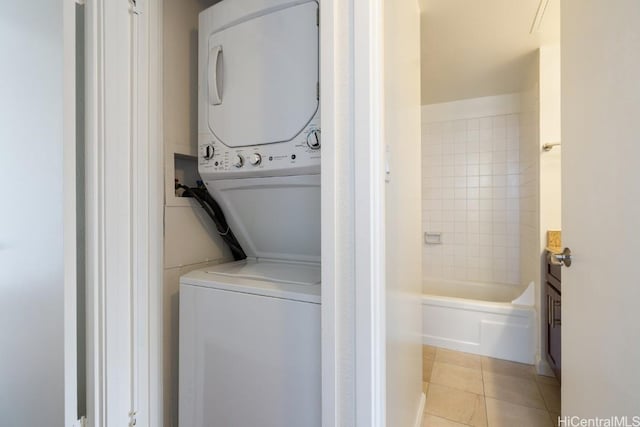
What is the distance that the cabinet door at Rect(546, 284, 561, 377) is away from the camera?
5.64 feet

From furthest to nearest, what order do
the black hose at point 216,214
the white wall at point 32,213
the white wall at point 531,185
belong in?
the white wall at point 531,185 < the black hose at point 216,214 < the white wall at point 32,213

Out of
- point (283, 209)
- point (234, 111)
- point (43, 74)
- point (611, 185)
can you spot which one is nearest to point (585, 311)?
point (611, 185)

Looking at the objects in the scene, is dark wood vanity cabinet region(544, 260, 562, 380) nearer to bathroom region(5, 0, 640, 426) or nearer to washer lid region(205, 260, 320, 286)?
bathroom region(5, 0, 640, 426)

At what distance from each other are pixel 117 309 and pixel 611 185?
1532mm

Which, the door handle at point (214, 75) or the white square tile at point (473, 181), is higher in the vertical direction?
the door handle at point (214, 75)

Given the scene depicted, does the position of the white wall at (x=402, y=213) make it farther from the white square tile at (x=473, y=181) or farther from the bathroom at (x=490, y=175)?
the white square tile at (x=473, y=181)

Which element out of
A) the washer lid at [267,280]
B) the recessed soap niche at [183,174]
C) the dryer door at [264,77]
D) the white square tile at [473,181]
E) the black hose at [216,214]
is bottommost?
the washer lid at [267,280]

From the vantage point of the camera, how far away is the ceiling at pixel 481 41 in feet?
5.33

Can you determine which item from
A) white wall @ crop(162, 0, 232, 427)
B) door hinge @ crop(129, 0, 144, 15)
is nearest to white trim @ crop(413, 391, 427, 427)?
white wall @ crop(162, 0, 232, 427)

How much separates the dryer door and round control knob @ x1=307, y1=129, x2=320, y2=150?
0.05 m

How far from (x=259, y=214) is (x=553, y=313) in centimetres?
189

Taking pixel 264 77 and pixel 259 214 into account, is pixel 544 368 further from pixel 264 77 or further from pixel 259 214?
pixel 264 77

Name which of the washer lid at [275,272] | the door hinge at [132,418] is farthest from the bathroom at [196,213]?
the washer lid at [275,272]

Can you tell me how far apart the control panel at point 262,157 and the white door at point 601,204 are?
81 centimetres
